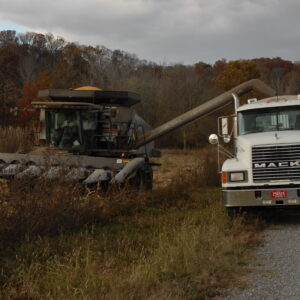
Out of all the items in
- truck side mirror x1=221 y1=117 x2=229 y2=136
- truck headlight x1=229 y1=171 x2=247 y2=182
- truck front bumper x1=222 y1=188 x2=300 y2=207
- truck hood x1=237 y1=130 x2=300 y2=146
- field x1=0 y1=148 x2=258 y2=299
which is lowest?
field x1=0 y1=148 x2=258 y2=299

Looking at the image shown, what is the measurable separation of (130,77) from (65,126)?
145 ft

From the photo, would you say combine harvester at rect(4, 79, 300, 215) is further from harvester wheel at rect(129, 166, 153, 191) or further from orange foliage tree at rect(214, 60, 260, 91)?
orange foliage tree at rect(214, 60, 260, 91)

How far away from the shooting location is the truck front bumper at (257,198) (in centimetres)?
992

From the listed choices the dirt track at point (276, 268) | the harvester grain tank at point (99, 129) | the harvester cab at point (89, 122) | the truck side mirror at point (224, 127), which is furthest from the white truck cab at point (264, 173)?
the harvester cab at point (89, 122)

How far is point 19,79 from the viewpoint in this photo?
219 feet

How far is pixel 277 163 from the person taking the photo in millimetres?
10203

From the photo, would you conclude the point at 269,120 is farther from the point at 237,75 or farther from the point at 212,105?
the point at 237,75

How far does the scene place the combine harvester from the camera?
10.2 metres

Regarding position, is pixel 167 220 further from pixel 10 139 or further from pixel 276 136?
pixel 10 139

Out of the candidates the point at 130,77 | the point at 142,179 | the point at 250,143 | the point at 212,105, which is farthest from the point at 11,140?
the point at 130,77

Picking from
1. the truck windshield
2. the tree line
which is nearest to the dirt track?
the truck windshield

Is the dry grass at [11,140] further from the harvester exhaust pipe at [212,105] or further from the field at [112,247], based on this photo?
the field at [112,247]

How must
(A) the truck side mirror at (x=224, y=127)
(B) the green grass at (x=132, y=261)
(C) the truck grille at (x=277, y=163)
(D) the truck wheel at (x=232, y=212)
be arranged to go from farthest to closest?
(A) the truck side mirror at (x=224, y=127)
(D) the truck wheel at (x=232, y=212)
(C) the truck grille at (x=277, y=163)
(B) the green grass at (x=132, y=261)

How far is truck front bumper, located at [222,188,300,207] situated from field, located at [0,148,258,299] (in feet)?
1.27
